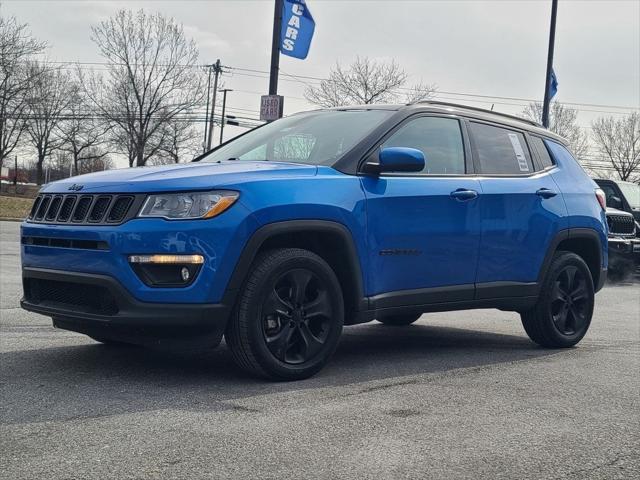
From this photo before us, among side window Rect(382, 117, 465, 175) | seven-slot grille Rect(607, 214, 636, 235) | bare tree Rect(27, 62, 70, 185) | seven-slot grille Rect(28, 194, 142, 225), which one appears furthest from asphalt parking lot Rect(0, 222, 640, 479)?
bare tree Rect(27, 62, 70, 185)

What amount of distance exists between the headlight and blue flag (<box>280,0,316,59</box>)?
35.0 feet

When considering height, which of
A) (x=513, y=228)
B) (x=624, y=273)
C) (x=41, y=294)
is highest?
(x=513, y=228)

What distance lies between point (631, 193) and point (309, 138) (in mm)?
13292

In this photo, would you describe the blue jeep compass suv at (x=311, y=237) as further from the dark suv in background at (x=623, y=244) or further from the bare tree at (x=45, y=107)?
the bare tree at (x=45, y=107)

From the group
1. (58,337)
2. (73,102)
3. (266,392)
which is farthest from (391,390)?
(73,102)

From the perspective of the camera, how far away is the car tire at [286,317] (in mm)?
4719

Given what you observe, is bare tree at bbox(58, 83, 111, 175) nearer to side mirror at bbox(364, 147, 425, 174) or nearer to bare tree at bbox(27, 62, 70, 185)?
bare tree at bbox(27, 62, 70, 185)

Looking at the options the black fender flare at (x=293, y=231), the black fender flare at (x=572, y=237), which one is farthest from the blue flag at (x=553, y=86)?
the black fender flare at (x=293, y=231)

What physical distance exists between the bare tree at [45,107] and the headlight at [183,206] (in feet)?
137

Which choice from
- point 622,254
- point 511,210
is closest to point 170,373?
point 511,210

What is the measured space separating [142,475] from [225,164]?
2.55 meters

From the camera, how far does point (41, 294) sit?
5.00 metres

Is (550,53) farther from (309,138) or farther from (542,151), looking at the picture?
(309,138)

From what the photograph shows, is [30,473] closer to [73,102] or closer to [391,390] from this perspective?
[391,390]
